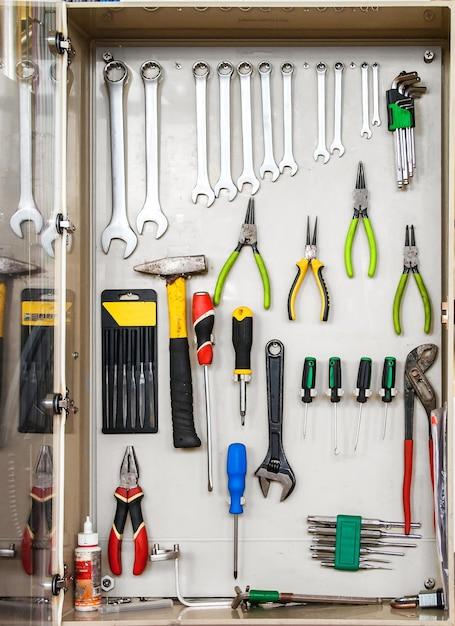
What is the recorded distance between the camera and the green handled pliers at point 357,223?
2.20 m

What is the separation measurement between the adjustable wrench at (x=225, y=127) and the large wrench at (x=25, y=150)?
0.60 meters

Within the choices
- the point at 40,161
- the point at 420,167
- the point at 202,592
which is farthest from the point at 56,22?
the point at 202,592

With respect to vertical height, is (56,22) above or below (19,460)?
above

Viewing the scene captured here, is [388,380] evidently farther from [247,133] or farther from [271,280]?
[247,133]

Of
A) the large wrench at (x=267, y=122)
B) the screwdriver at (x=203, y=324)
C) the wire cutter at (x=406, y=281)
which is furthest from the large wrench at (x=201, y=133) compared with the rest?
the wire cutter at (x=406, y=281)

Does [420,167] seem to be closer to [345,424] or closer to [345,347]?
[345,347]

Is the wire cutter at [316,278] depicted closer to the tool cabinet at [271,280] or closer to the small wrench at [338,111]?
the tool cabinet at [271,280]

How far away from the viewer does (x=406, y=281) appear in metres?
2.20

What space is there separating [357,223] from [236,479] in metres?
0.70

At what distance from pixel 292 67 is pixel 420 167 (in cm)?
41

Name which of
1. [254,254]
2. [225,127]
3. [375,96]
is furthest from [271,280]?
[375,96]

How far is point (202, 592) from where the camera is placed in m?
2.18

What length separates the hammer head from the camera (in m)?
2.19

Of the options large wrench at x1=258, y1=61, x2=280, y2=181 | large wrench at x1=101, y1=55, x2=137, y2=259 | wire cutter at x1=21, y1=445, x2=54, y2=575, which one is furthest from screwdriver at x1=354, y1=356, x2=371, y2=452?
wire cutter at x1=21, y1=445, x2=54, y2=575
